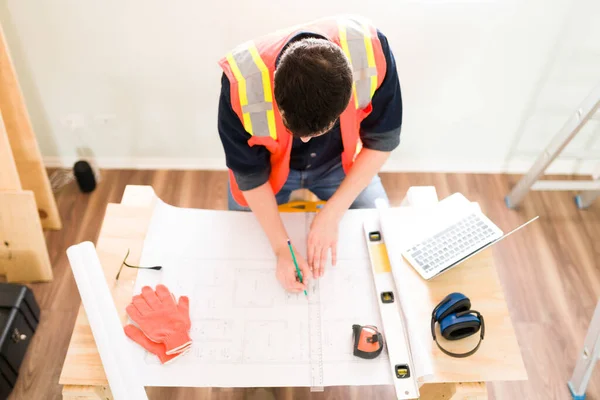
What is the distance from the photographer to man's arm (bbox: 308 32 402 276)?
1397 millimetres

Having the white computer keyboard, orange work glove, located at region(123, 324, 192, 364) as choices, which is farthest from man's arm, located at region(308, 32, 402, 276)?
orange work glove, located at region(123, 324, 192, 364)

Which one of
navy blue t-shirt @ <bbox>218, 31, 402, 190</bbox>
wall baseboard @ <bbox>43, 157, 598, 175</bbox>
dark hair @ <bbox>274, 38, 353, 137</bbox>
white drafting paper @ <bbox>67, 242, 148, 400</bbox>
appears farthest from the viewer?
wall baseboard @ <bbox>43, 157, 598, 175</bbox>

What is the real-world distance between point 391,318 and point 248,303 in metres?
0.37

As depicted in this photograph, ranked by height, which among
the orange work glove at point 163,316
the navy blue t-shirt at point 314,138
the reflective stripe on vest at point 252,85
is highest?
the reflective stripe on vest at point 252,85

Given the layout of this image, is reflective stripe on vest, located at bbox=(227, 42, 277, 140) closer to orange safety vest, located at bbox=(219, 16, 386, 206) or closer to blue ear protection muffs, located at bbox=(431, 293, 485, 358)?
orange safety vest, located at bbox=(219, 16, 386, 206)

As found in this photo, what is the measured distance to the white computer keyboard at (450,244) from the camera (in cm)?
141

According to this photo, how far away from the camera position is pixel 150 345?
1.28 meters

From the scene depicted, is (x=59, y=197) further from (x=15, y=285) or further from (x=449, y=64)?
(x=449, y=64)

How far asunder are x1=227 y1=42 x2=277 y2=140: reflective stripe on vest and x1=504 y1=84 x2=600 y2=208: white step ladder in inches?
54.2

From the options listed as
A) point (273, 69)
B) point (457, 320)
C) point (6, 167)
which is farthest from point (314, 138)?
point (6, 167)

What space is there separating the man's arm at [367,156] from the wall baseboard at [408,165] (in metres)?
1.17

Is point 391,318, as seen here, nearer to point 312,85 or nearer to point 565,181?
point 312,85

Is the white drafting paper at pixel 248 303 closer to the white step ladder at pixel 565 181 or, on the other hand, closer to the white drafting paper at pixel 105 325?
the white drafting paper at pixel 105 325

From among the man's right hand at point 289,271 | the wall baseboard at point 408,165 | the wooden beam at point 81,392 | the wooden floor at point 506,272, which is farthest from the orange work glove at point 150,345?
the wall baseboard at point 408,165
